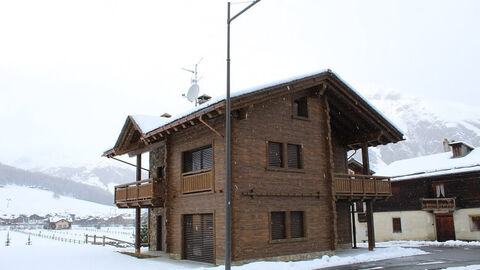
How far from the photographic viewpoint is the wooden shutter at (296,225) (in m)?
21.0

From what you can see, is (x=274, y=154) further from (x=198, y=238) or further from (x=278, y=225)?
(x=198, y=238)

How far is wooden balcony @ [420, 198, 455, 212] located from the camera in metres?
35.4

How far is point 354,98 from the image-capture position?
23.6 meters

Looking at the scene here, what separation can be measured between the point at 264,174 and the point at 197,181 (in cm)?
314

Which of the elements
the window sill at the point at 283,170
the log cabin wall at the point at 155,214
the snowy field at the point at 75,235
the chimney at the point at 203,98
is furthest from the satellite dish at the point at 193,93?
the snowy field at the point at 75,235

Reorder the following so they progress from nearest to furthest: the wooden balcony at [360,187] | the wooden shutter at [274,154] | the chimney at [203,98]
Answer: the wooden shutter at [274,154] < the wooden balcony at [360,187] < the chimney at [203,98]

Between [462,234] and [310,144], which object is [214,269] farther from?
[462,234]

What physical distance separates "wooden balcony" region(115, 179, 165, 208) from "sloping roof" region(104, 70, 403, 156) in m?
2.33

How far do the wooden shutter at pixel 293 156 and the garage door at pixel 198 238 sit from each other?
4.73m

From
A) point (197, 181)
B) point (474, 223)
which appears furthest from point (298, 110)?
point (474, 223)

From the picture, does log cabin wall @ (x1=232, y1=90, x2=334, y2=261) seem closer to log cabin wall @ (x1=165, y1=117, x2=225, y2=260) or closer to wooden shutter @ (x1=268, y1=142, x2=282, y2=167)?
wooden shutter @ (x1=268, y1=142, x2=282, y2=167)

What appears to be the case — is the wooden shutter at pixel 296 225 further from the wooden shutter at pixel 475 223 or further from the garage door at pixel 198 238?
the wooden shutter at pixel 475 223

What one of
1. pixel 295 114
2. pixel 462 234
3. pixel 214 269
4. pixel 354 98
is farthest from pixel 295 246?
pixel 462 234

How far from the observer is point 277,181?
67.1 feet
